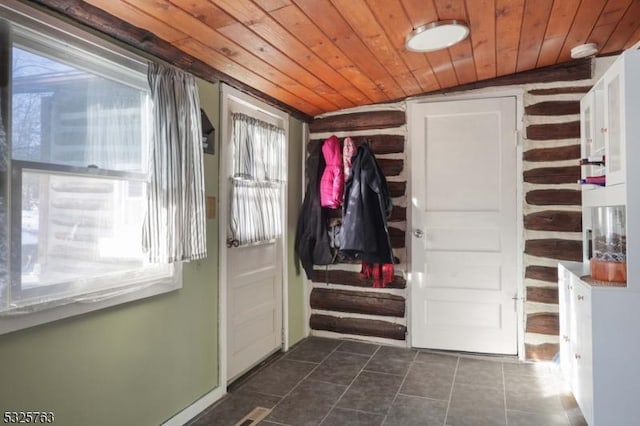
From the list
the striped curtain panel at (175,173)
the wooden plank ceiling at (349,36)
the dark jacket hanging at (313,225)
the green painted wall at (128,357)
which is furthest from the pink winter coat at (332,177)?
the striped curtain panel at (175,173)

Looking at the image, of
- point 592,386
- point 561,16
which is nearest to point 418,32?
point 561,16

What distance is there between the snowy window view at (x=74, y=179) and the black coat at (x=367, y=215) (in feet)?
5.37

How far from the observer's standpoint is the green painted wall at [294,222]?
370cm

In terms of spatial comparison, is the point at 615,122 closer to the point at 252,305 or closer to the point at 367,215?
the point at 367,215

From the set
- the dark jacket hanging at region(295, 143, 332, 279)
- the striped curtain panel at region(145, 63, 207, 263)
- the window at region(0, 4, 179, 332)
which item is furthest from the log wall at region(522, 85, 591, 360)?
the window at region(0, 4, 179, 332)

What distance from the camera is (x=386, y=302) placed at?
12.1ft

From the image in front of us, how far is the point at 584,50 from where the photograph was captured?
2.90m

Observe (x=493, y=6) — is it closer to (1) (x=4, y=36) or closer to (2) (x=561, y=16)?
(2) (x=561, y=16)

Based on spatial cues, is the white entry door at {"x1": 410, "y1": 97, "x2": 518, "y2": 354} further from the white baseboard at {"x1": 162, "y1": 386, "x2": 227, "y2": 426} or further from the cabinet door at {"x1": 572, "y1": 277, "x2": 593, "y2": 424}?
the white baseboard at {"x1": 162, "y1": 386, "x2": 227, "y2": 426}

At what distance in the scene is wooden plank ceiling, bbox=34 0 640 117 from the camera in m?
1.89

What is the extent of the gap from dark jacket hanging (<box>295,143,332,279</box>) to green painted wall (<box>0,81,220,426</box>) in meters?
1.16

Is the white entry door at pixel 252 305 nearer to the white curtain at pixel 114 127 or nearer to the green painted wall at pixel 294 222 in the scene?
the green painted wall at pixel 294 222

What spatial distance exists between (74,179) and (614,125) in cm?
272

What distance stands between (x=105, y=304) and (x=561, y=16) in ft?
9.31
